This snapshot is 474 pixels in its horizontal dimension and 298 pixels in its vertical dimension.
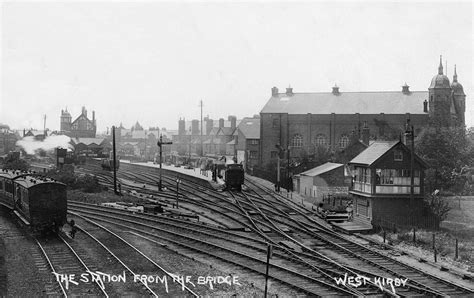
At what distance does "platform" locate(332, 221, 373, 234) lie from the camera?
2795cm

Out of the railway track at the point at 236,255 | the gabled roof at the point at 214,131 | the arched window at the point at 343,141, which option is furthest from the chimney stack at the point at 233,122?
the railway track at the point at 236,255

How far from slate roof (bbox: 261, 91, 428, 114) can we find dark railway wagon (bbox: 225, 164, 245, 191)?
2919cm

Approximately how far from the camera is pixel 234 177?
1762 inches

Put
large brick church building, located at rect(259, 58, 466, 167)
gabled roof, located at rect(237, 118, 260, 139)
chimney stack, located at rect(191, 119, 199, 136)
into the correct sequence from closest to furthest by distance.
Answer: large brick church building, located at rect(259, 58, 466, 167)
gabled roof, located at rect(237, 118, 260, 139)
chimney stack, located at rect(191, 119, 199, 136)

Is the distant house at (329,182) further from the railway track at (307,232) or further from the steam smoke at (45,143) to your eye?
the steam smoke at (45,143)

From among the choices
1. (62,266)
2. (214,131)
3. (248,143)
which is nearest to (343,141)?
(248,143)

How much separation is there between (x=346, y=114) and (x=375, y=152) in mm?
38277

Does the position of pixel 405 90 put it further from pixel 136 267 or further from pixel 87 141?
pixel 136 267

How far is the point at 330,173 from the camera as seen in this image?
1752 inches

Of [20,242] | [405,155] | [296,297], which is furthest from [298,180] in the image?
[296,297]

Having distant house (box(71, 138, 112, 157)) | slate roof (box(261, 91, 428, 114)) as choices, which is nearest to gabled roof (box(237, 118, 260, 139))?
slate roof (box(261, 91, 428, 114))

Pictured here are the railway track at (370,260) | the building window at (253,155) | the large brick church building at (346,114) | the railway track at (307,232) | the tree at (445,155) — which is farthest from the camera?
the building window at (253,155)

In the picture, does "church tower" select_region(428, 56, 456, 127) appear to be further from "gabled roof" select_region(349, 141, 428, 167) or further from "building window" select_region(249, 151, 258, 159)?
"gabled roof" select_region(349, 141, 428, 167)

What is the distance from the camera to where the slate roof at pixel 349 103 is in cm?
6888
